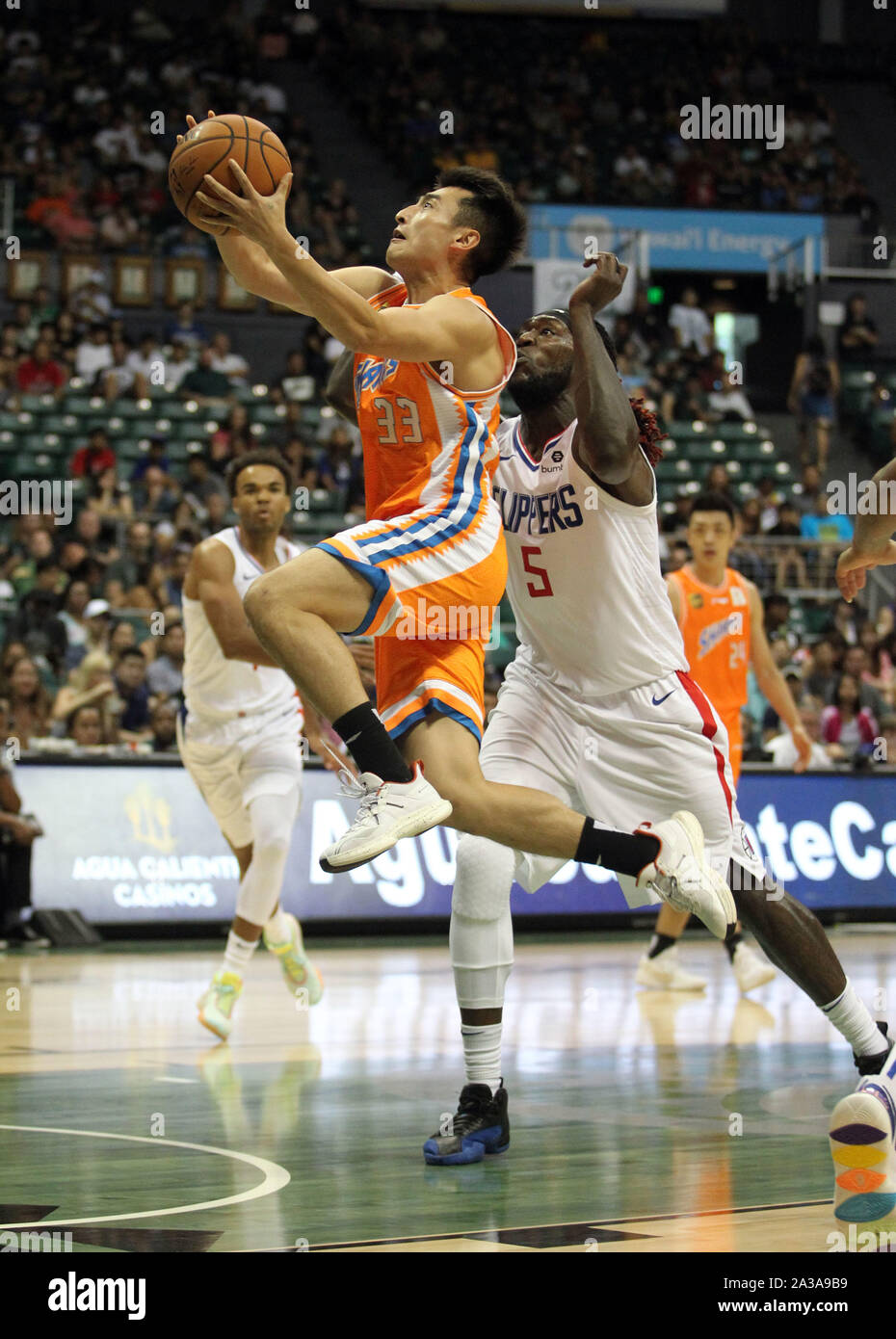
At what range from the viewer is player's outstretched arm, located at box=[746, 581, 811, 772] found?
9.09 meters

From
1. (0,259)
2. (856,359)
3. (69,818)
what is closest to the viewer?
(69,818)

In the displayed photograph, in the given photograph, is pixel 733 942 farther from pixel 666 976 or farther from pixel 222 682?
pixel 222 682

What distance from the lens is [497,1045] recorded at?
5000mm

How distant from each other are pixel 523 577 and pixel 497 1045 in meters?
1.38

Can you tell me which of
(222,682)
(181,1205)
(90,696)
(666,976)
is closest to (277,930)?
(222,682)

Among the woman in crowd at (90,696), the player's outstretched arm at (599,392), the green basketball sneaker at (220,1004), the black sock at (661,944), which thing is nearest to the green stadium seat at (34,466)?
the woman in crowd at (90,696)

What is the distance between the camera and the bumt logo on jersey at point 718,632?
9.23 metres

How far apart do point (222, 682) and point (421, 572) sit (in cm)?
320

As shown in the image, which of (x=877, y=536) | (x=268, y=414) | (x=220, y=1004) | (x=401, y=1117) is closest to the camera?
(x=877, y=536)

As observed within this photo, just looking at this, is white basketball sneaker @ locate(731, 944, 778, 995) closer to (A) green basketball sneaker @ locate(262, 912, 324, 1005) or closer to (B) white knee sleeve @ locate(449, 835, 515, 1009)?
(A) green basketball sneaker @ locate(262, 912, 324, 1005)

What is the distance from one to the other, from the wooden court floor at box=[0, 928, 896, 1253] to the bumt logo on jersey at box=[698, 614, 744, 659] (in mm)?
1819

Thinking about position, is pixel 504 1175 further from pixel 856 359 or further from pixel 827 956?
pixel 856 359

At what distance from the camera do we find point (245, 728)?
25.1 ft
